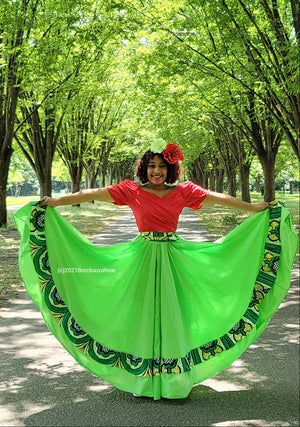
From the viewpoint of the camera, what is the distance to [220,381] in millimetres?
4082

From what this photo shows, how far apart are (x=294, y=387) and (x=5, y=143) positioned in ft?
42.7

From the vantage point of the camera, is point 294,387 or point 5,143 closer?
point 294,387

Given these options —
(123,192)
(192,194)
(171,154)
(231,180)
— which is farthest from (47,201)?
(231,180)

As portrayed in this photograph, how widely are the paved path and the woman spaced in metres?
0.20

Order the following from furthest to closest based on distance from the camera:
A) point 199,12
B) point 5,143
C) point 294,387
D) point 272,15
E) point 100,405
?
point 5,143, point 199,12, point 272,15, point 294,387, point 100,405

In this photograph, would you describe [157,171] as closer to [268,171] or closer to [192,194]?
[192,194]

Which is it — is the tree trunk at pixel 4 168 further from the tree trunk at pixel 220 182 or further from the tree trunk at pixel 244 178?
the tree trunk at pixel 220 182

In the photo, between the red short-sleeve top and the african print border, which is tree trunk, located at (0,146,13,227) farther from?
the red short-sleeve top

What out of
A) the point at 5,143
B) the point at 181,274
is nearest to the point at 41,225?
the point at 181,274

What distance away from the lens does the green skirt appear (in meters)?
3.79

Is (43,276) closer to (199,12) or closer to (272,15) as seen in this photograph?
(272,15)

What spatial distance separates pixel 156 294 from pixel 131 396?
82cm

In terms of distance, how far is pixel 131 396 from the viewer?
378cm

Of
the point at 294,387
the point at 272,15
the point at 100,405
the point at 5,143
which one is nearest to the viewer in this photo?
the point at 100,405
